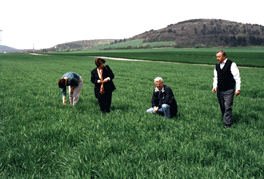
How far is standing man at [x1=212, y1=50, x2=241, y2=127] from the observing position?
4.47m

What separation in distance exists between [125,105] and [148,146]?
354cm

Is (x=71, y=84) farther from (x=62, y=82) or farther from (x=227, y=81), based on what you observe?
(x=227, y=81)

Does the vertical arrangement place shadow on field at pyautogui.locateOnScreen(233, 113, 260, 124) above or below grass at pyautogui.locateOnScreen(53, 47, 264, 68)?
below

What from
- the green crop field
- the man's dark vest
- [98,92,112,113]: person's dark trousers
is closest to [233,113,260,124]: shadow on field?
the green crop field

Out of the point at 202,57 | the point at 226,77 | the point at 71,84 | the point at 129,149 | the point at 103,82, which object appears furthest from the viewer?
the point at 202,57

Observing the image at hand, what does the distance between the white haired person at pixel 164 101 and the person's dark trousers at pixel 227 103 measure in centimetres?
129

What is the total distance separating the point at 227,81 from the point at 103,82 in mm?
3509

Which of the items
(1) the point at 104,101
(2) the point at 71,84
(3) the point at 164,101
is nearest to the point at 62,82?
(2) the point at 71,84

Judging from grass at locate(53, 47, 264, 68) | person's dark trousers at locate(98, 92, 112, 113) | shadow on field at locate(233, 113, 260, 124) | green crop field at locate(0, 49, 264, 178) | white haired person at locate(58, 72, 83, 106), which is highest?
grass at locate(53, 47, 264, 68)

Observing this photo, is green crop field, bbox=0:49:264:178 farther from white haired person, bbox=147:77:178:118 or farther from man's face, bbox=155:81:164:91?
man's face, bbox=155:81:164:91

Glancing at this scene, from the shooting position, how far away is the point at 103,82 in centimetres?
544

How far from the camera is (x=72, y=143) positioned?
11.3ft

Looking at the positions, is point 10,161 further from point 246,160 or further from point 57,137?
point 246,160

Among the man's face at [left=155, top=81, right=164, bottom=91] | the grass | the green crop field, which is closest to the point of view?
the green crop field
